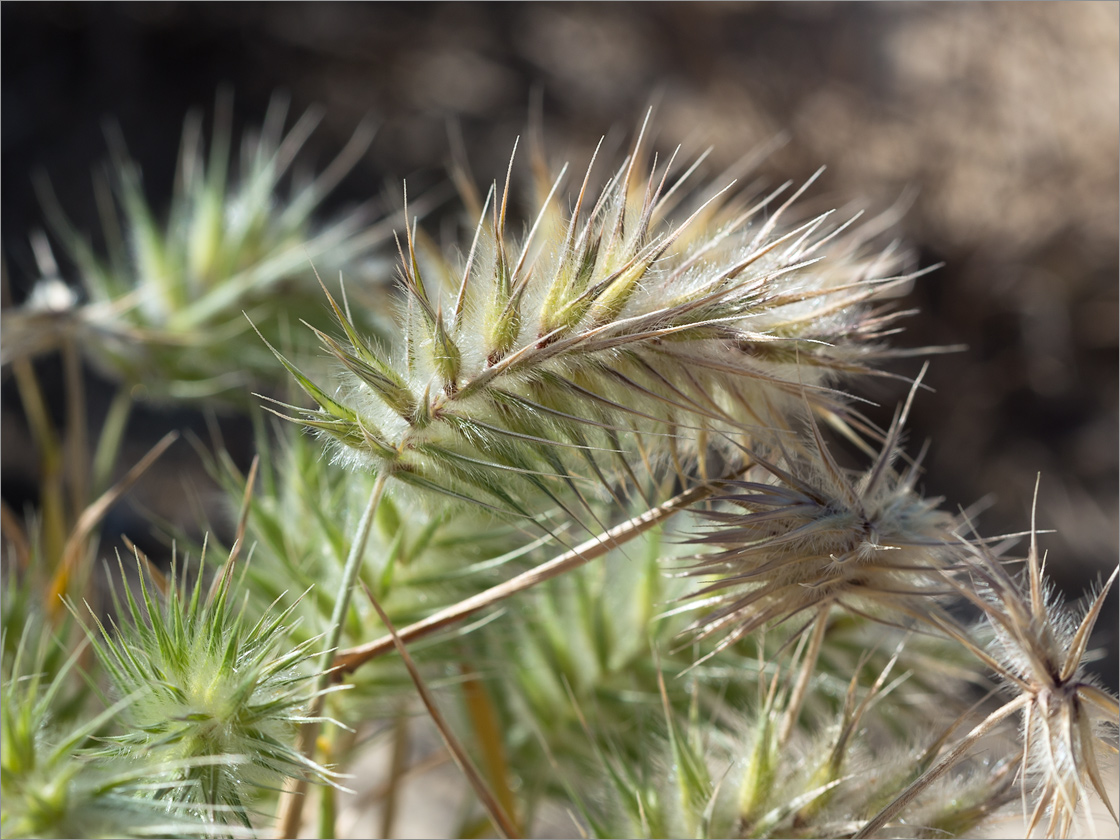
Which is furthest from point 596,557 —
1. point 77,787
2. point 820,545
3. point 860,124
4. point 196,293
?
point 860,124

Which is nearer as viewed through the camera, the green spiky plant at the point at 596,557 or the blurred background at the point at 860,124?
the green spiky plant at the point at 596,557

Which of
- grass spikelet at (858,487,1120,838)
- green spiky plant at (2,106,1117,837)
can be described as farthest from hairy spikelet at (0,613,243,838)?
grass spikelet at (858,487,1120,838)

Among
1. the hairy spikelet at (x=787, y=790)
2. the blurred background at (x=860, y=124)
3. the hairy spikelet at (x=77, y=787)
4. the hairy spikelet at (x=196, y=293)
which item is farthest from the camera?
the blurred background at (x=860, y=124)

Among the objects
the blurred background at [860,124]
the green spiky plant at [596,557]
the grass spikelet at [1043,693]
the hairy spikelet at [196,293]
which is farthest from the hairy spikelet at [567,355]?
the blurred background at [860,124]

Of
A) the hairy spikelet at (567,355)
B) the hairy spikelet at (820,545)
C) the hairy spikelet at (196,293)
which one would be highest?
the hairy spikelet at (196,293)

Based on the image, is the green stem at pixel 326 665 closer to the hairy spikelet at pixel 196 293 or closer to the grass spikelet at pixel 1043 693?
the grass spikelet at pixel 1043 693

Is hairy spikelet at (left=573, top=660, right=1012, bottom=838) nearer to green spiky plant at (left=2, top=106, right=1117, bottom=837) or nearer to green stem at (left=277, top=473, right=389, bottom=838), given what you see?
green spiky plant at (left=2, top=106, right=1117, bottom=837)
